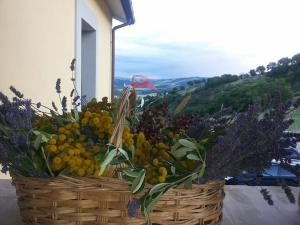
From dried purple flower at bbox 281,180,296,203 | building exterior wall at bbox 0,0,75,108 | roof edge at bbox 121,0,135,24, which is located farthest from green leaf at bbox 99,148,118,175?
roof edge at bbox 121,0,135,24

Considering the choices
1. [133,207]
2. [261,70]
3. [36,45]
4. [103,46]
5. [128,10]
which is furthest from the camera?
[103,46]

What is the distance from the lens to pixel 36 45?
2.03m

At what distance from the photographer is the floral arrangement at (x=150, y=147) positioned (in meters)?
Result: 0.59

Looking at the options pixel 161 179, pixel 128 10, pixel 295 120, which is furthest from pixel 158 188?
pixel 128 10

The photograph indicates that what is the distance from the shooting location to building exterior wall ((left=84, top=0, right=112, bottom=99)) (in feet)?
14.0

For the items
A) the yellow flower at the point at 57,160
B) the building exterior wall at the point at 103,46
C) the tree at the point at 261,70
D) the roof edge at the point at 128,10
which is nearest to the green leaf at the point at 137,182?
the yellow flower at the point at 57,160

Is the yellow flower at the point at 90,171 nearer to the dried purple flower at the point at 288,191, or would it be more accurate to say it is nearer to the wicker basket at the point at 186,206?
the wicker basket at the point at 186,206

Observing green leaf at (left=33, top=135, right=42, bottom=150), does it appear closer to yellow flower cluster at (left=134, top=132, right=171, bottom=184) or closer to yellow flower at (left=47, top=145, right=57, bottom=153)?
yellow flower at (left=47, top=145, right=57, bottom=153)

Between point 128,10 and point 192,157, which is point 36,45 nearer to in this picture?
point 192,157

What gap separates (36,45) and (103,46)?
2.90m

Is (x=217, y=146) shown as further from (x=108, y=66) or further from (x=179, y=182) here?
(x=108, y=66)

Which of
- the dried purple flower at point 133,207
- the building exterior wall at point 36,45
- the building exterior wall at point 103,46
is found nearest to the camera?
the dried purple flower at point 133,207

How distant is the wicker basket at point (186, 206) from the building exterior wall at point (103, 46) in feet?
10.9

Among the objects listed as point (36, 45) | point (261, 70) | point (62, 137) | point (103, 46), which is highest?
point (103, 46)
